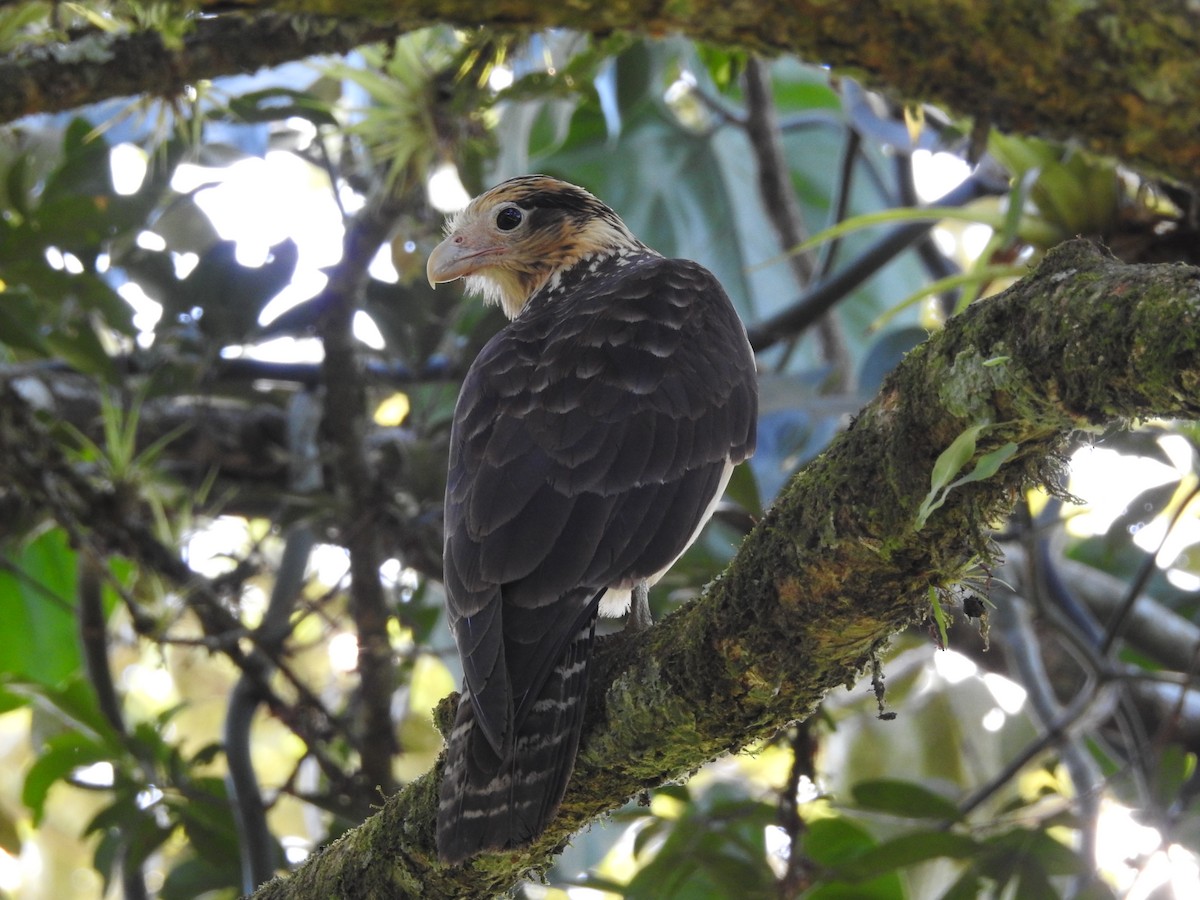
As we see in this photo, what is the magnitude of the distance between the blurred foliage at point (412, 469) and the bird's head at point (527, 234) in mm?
278

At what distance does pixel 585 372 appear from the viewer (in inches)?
140

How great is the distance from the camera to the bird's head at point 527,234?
505cm

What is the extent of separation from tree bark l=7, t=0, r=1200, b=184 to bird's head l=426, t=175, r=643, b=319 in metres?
1.01

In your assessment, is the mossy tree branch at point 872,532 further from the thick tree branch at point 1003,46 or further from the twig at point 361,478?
the twig at point 361,478

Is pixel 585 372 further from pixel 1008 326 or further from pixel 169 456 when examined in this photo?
pixel 169 456

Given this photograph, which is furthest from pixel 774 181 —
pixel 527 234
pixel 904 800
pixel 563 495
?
pixel 563 495

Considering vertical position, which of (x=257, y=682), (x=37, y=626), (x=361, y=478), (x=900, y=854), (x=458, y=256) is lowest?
(x=900, y=854)

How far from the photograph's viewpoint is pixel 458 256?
498cm

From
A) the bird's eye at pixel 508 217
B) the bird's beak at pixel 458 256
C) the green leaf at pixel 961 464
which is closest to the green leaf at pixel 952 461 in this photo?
the green leaf at pixel 961 464

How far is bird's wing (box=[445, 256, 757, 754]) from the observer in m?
2.98

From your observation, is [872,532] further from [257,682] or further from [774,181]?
[774,181]

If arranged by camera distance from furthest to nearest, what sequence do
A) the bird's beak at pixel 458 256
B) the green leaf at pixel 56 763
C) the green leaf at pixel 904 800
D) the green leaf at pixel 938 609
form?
the green leaf at pixel 56 763 → the bird's beak at pixel 458 256 → the green leaf at pixel 904 800 → the green leaf at pixel 938 609

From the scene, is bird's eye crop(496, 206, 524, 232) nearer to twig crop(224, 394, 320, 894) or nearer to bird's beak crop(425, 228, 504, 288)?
bird's beak crop(425, 228, 504, 288)

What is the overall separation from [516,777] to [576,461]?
0.83 metres
